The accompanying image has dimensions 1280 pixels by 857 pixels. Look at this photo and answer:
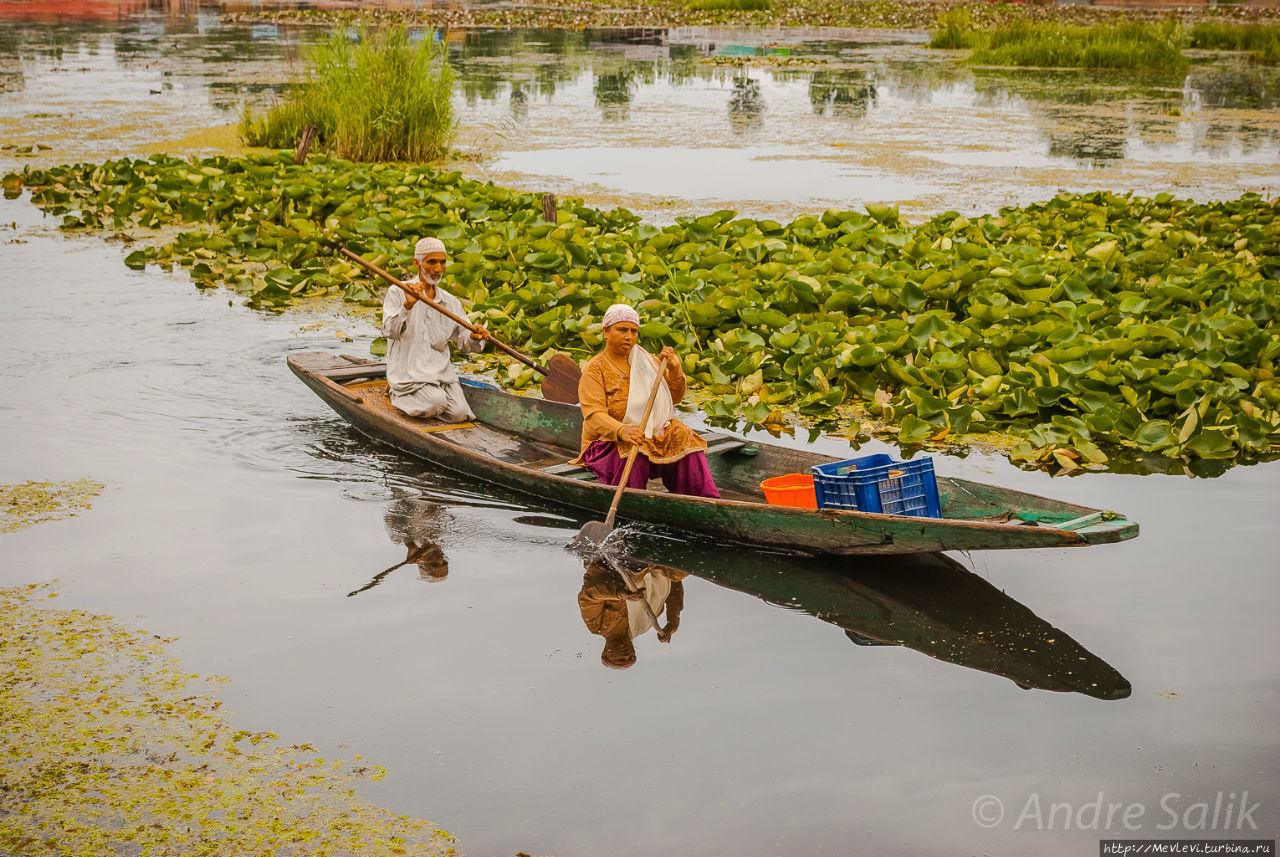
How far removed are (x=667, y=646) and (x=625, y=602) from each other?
35cm

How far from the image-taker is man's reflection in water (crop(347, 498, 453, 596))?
4.41 metres

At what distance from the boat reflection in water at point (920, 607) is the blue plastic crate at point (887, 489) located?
0.26 metres

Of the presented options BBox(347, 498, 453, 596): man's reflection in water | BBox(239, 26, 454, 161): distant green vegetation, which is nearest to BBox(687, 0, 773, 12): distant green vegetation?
BBox(239, 26, 454, 161): distant green vegetation

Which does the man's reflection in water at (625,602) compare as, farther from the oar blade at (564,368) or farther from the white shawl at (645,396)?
the oar blade at (564,368)

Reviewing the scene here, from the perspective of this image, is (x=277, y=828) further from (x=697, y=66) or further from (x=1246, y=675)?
(x=697, y=66)

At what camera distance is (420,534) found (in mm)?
4766

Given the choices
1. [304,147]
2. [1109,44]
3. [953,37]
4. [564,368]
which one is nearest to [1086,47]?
[1109,44]

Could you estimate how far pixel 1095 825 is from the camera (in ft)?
9.77

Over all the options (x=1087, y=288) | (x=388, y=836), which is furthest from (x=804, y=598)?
(x=1087, y=288)

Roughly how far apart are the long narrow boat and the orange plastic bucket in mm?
105

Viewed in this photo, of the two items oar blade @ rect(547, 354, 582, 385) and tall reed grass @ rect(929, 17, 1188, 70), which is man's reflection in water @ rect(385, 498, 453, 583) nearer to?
oar blade @ rect(547, 354, 582, 385)

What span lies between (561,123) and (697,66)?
7160 mm

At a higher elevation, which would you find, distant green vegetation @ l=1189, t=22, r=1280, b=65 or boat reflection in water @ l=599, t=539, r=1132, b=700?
distant green vegetation @ l=1189, t=22, r=1280, b=65

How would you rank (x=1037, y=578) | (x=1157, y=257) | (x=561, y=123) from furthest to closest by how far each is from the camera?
(x=561, y=123), (x=1157, y=257), (x=1037, y=578)
